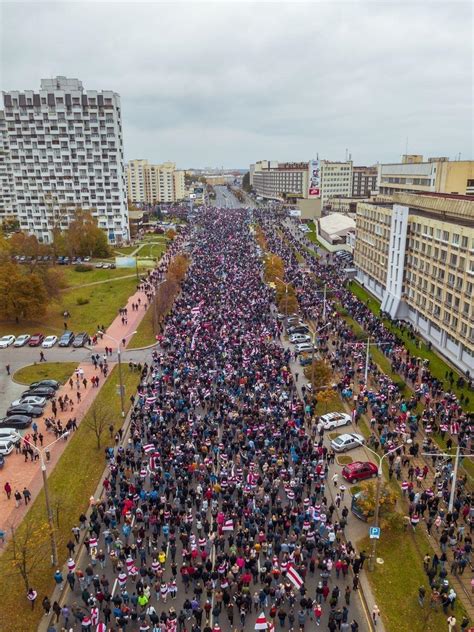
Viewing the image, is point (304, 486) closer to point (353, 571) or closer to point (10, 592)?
point (353, 571)

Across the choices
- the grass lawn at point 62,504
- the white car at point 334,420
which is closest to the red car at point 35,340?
the grass lawn at point 62,504

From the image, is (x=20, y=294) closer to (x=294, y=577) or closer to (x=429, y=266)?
(x=429, y=266)

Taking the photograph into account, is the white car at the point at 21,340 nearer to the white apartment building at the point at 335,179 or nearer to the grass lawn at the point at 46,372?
the grass lawn at the point at 46,372

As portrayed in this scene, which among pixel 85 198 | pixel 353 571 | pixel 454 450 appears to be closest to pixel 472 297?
pixel 454 450

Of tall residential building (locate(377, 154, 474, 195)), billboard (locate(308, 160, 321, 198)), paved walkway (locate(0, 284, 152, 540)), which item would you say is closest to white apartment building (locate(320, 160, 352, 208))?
billboard (locate(308, 160, 321, 198))

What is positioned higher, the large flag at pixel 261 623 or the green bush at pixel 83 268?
the green bush at pixel 83 268

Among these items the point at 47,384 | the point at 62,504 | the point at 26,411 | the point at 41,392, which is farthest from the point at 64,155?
the point at 62,504
